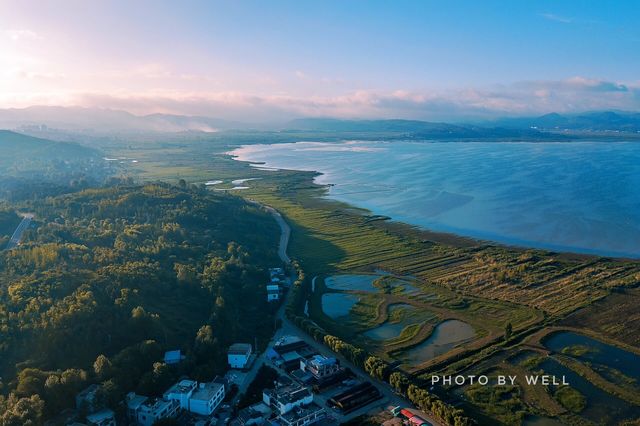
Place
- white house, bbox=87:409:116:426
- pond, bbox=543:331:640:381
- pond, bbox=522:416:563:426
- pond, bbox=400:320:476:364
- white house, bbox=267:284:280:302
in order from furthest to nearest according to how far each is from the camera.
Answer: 1. white house, bbox=267:284:280:302
2. pond, bbox=400:320:476:364
3. pond, bbox=543:331:640:381
4. pond, bbox=522:416:563:426
5. white house, bbox=87:409:116:426

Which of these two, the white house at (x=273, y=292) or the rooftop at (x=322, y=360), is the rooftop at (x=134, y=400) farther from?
the white house at (x=273, y=292)

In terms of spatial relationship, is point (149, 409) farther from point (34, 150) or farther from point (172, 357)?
point (34, 150)

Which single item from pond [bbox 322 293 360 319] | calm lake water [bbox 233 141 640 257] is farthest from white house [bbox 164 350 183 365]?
calm lake water [bbox 233 141 640 257]

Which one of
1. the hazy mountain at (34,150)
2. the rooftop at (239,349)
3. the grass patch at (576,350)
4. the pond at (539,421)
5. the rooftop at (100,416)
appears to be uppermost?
the hazy mountain at (34,150)

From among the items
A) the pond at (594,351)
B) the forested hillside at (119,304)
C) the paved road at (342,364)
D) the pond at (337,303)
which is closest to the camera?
the paved road at (342,364)

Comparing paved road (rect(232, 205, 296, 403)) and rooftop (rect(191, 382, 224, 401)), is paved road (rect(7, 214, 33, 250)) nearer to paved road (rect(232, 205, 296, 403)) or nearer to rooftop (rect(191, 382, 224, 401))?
paved road (rect(232, 205, 296, 403))

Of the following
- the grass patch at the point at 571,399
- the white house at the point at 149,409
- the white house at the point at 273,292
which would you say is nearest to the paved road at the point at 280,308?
the white house at the point at 273,292

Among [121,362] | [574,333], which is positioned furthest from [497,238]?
[121,362]
